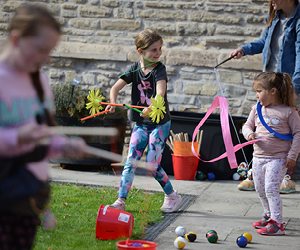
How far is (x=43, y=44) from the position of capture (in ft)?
4.86

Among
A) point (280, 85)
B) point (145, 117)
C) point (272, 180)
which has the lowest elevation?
point (272, 180)

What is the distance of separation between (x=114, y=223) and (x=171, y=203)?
1064 millimetres

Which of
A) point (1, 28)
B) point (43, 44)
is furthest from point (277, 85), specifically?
point (1, 28)

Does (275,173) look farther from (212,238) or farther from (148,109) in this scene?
(148,109)

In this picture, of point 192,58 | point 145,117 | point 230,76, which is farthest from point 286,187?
point 192,58

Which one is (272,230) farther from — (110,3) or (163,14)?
(110,3)

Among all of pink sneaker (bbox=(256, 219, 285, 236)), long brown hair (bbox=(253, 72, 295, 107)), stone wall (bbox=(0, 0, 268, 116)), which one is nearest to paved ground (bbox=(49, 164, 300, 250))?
pink sneaker (bbox=(256, 219, 285, 236))

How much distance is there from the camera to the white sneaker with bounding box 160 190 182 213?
382 centimetres

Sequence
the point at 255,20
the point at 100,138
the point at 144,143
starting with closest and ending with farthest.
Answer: the point at 144,143 → the point at 100,138 → the point at 255,20

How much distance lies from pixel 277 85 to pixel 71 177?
9.73 feet

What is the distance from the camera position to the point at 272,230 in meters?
3.21

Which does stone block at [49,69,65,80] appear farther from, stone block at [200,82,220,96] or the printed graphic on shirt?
the printed graphic on shirt

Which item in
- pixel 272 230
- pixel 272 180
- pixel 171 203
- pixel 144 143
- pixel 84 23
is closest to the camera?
pixel 272 230

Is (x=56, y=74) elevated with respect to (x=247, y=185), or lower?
elevated
